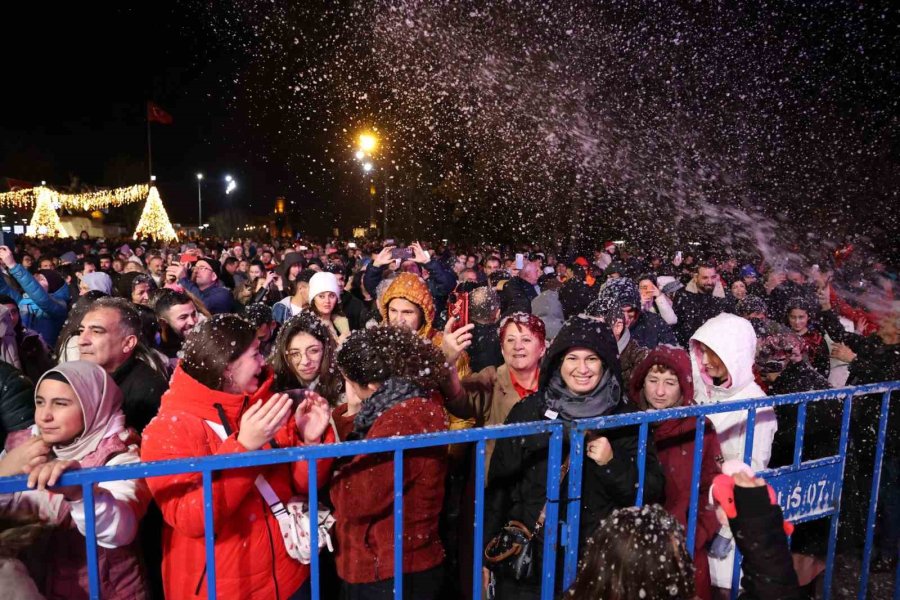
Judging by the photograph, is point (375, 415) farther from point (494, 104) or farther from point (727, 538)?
point (494, 104)

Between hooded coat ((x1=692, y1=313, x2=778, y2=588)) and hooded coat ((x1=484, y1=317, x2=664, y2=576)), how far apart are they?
2.28 feet

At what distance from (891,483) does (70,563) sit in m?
5.12

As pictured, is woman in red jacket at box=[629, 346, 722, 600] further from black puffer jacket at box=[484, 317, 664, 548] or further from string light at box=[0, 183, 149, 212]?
string light at box=[0, 183, 149, 212]

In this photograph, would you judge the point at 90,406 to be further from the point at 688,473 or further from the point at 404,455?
the point at 688,473

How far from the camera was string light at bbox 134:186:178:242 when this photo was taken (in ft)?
102

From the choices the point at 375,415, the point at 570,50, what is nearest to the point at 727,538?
the point at 375,415

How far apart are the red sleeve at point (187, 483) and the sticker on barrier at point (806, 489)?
2.32 m

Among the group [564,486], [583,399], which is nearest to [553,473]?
[564,486]

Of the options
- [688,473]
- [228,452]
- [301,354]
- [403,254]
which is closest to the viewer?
[228,452]

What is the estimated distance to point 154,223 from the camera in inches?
1250

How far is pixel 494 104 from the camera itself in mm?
19609

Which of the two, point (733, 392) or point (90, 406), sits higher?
point (90, 406)

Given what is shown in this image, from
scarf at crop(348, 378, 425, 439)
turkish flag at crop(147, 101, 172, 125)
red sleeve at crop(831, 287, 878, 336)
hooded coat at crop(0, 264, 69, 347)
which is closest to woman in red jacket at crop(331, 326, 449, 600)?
scarf at crop(348, 378, 425, 439)

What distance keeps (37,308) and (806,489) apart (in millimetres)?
7425
